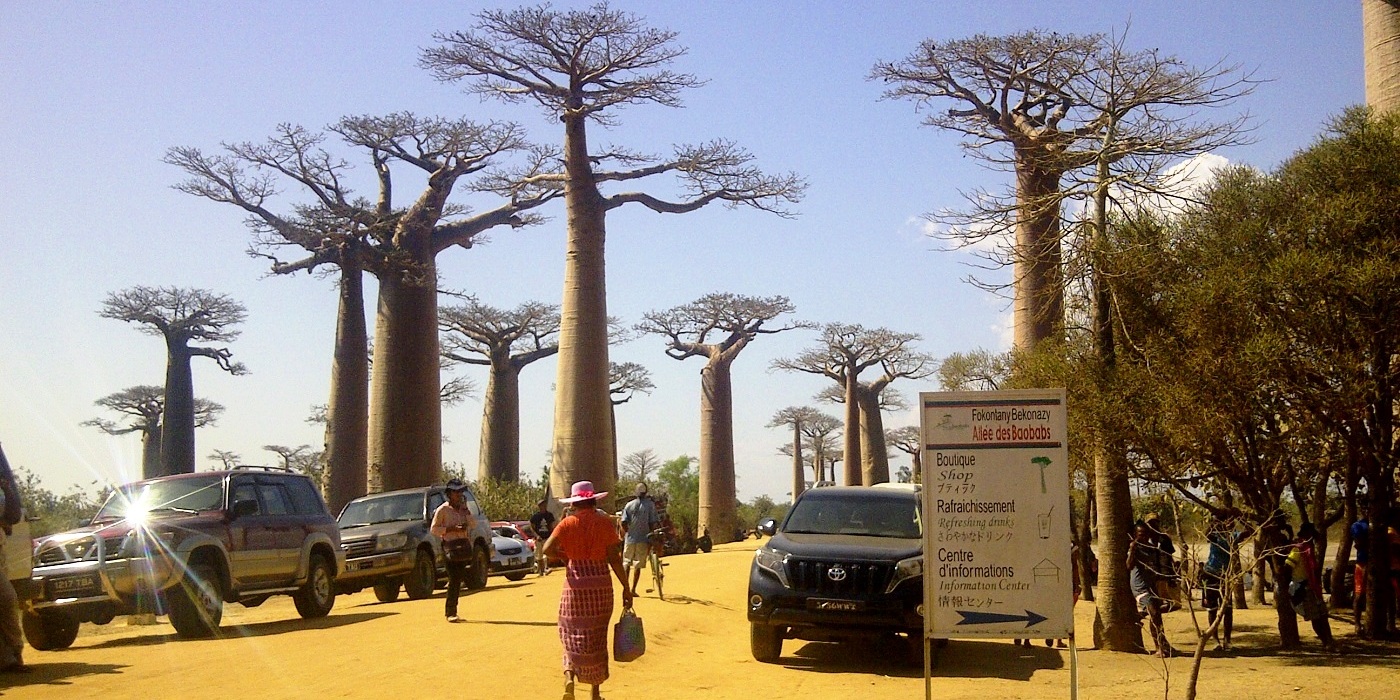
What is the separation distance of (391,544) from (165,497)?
12.6 feet

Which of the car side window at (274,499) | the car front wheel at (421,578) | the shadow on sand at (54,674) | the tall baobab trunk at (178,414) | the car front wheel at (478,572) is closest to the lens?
the shadow on sand at (54,674)

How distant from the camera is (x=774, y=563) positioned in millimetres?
10180

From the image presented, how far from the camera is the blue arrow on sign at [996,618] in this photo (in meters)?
6.75

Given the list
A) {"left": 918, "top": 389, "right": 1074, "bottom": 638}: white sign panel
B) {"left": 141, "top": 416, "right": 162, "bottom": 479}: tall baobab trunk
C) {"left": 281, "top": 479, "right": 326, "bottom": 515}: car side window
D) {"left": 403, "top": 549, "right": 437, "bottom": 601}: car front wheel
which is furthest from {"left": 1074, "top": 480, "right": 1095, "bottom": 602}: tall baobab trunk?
{"left": 141, "top": 416, "right": 162, "bottom": 479}: tall baobab trunk

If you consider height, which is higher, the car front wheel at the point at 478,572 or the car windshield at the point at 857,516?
the car windshield at the point at 857,516

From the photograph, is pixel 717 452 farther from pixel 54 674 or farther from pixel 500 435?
pixel 54 674

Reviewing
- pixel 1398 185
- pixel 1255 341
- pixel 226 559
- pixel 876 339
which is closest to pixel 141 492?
pixel 226 559

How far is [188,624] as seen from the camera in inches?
456

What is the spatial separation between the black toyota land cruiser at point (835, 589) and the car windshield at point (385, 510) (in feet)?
24.5

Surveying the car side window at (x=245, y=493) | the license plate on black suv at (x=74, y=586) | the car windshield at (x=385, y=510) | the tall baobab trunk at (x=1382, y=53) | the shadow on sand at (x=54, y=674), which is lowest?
the shadow on sand at (x=54, y=674)

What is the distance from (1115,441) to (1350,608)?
23.4 ft

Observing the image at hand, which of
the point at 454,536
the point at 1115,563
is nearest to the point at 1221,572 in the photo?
the point at 1115,563

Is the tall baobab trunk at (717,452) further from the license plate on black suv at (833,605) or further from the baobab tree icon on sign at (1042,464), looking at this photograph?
the baobab tree icon on sign at (1042,464)

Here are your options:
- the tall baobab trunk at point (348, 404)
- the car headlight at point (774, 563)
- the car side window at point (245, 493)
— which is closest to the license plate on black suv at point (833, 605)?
the car headlight at point (774, 563)
